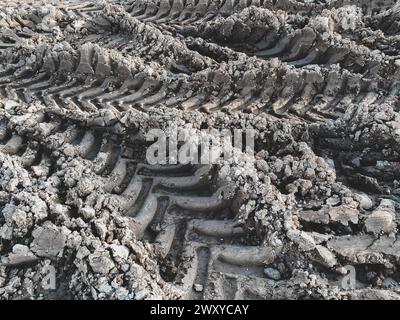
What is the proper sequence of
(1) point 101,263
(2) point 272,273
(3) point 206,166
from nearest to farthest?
(1) point 101,263, (2) point 272,273, (3) point 206,166

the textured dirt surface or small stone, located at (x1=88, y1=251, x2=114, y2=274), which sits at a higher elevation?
the textured dirt surface

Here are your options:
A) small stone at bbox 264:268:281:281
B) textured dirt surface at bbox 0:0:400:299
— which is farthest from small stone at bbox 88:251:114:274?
small stone at bbox 264:268:281:281

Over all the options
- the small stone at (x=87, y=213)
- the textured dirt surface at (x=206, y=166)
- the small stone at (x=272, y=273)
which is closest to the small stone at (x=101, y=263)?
the textured dirt surface at (x=206, y=166)

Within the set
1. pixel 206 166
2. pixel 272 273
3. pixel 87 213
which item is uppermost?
pixel 206 166

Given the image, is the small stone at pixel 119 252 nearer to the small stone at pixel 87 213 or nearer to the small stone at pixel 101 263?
the small stone at pixel 101 263

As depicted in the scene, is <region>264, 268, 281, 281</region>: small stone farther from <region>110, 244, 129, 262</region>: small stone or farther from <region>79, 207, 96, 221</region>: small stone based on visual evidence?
<region>79, 207, 96, 221</region>: small stone

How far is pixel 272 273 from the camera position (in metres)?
2.95

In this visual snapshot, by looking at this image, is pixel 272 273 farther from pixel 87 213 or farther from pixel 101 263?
pixel 87 213

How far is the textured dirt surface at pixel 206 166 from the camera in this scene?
2.91 m

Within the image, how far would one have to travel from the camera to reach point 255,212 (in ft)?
10.5

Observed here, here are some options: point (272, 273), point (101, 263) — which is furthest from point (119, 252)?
point (272, 273)

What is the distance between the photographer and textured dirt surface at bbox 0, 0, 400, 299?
2914mm

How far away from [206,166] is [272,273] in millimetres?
922
